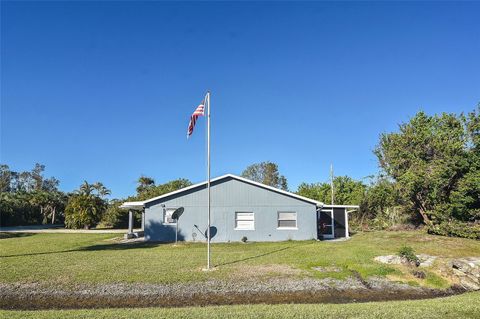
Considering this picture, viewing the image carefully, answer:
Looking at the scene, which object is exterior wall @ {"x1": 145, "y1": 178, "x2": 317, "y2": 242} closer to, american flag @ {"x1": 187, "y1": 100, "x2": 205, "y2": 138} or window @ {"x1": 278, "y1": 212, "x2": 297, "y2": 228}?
window @ {"x1": 278, "y1": 212, "x2": 297, "y2": 228}

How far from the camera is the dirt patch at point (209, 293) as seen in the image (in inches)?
340

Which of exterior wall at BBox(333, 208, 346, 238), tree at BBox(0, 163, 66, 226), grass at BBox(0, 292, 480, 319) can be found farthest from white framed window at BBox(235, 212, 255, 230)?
tree at BBox(0, 163, 66, 226)

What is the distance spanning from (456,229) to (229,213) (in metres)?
14.0

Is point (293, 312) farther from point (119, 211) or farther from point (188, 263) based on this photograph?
point (119, 211)

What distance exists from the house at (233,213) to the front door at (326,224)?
295cm

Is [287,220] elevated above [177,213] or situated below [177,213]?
below

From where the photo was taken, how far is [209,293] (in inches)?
375

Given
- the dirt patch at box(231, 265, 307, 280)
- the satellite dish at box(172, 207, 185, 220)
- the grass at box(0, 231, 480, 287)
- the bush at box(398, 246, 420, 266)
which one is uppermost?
the satellite dish at box(172, 207, 185, 220)

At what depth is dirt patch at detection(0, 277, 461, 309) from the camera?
8.65 metres

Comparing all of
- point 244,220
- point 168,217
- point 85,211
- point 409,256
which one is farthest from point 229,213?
point 85,211

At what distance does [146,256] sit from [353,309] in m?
10.3

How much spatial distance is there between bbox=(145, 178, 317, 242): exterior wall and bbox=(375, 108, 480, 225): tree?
8415 millimetres

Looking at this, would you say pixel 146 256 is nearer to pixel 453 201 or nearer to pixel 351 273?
pixel 351 273

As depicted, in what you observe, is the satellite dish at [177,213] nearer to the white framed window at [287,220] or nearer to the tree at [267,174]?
the white framed window at [287,220]
